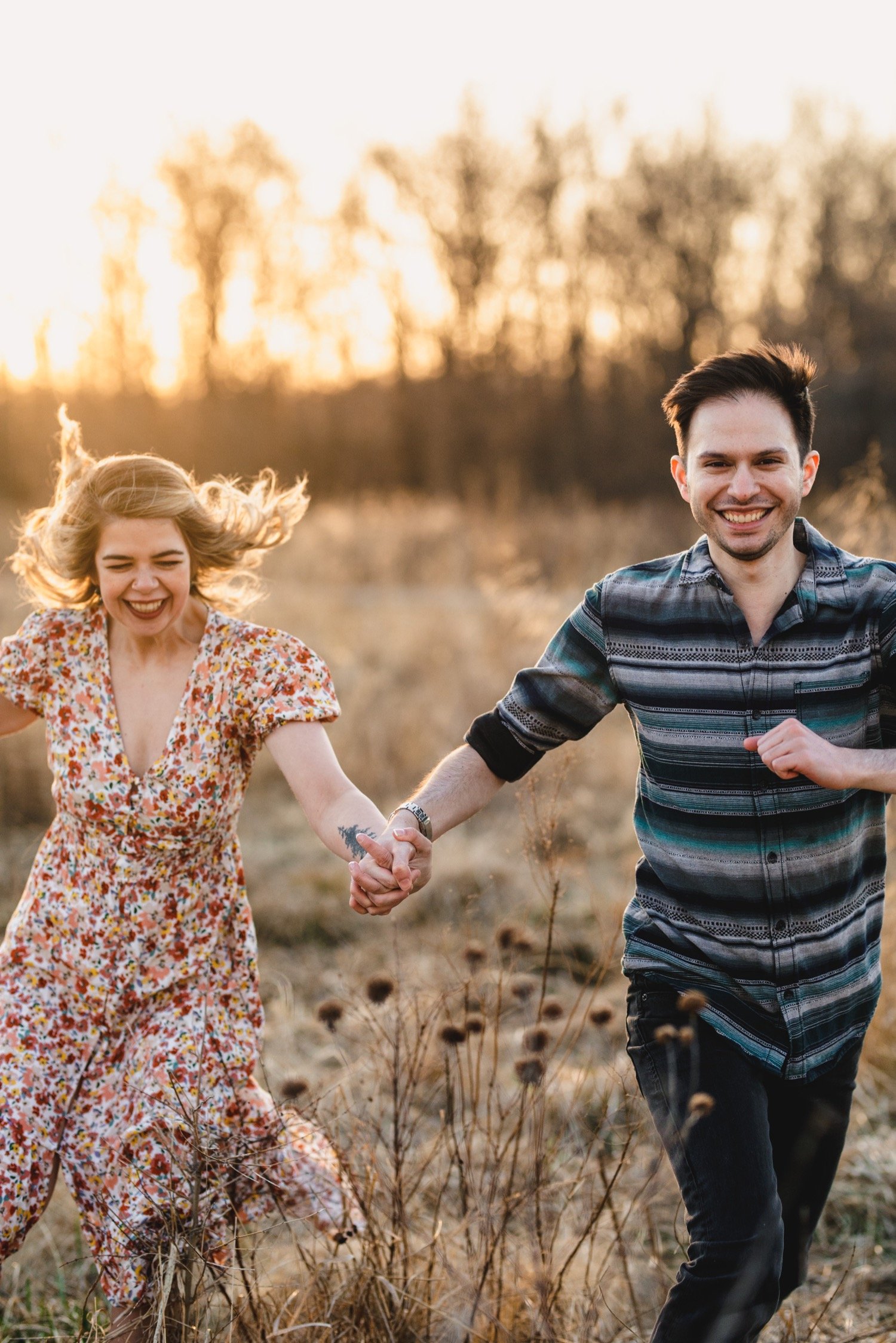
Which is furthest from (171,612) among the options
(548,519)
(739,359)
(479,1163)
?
(548,519)

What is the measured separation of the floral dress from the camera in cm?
253

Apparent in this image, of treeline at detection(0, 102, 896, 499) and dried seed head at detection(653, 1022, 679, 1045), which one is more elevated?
treeline at detection(0, 102, 896, 499)

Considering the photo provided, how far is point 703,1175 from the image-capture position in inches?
78.4

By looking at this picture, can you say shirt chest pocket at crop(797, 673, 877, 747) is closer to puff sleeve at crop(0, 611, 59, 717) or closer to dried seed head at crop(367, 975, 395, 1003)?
dried seed head at crop(367, 975, 395, 1003)

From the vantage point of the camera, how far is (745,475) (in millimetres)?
2234

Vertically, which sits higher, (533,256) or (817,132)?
(817,132)

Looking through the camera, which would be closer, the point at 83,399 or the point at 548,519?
the point at 548,519

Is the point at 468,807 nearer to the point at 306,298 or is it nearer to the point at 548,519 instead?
the point at 548,519

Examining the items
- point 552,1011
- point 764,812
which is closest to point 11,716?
point 552,1011

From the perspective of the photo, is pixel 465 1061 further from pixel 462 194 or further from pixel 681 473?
pixel 462 194

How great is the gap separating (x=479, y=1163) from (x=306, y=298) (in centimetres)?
2421

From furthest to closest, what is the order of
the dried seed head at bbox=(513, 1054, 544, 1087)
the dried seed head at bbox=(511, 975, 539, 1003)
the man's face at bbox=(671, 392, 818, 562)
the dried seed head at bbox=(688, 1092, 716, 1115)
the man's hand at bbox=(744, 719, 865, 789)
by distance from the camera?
the dried seed head at bbox=(511, 975, 539, 1003)
the man's face at bbox=(671, 392, 818, 562)
the dried seed head at bbox=(513, 1054, 544, 1087)
the man's hand at bbox=(744, 719, 865, 789)
the dried seed head at bbox=(688, 1092, 716, 1115)

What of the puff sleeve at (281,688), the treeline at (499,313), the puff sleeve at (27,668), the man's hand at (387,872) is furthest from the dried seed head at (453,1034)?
the treeline at (499,313)

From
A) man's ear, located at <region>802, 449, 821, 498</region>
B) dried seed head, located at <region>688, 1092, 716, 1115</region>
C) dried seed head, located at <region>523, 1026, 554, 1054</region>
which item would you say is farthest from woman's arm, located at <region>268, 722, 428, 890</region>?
man's ear, located at <region>802, 449, 821, 498</region>
